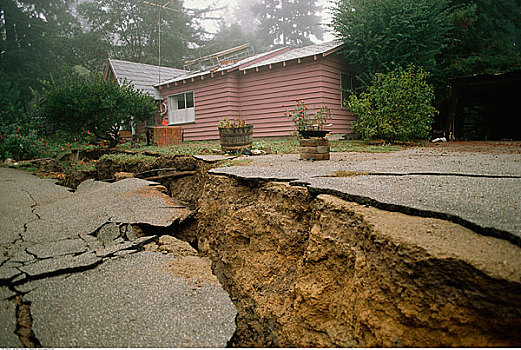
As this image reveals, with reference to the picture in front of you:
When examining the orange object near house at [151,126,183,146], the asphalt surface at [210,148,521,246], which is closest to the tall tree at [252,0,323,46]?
the orange object near house at [151,126,183,146]

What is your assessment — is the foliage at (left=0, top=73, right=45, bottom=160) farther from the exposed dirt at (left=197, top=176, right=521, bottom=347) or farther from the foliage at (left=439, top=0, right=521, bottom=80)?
the foliage at (left=439, top=0, right=521, bottom=80)

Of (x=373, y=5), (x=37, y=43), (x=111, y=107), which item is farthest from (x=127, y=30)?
(x=373, y=5)

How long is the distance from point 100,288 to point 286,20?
38.9m

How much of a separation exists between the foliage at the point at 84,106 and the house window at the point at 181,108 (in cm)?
331

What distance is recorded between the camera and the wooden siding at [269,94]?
10844 millimetres

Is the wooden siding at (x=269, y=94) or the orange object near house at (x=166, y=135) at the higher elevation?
the wooden siding at (x=269, y=94)

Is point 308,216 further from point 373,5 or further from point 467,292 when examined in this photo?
point 373,5

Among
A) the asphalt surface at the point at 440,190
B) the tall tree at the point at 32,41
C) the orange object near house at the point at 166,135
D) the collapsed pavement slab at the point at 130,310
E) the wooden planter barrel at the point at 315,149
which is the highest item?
the tall tree at the point at 32,41

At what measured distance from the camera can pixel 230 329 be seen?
81.7 inches

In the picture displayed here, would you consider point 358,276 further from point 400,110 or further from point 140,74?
point 140,74

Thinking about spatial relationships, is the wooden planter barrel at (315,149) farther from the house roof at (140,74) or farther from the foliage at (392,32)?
the house roof at (140,74)

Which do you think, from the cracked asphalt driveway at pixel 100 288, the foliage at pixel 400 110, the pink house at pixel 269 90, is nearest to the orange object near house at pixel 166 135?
the pink house at pixel 269 90

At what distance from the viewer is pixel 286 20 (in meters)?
35.9

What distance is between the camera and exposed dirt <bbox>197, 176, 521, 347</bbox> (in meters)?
1.47
